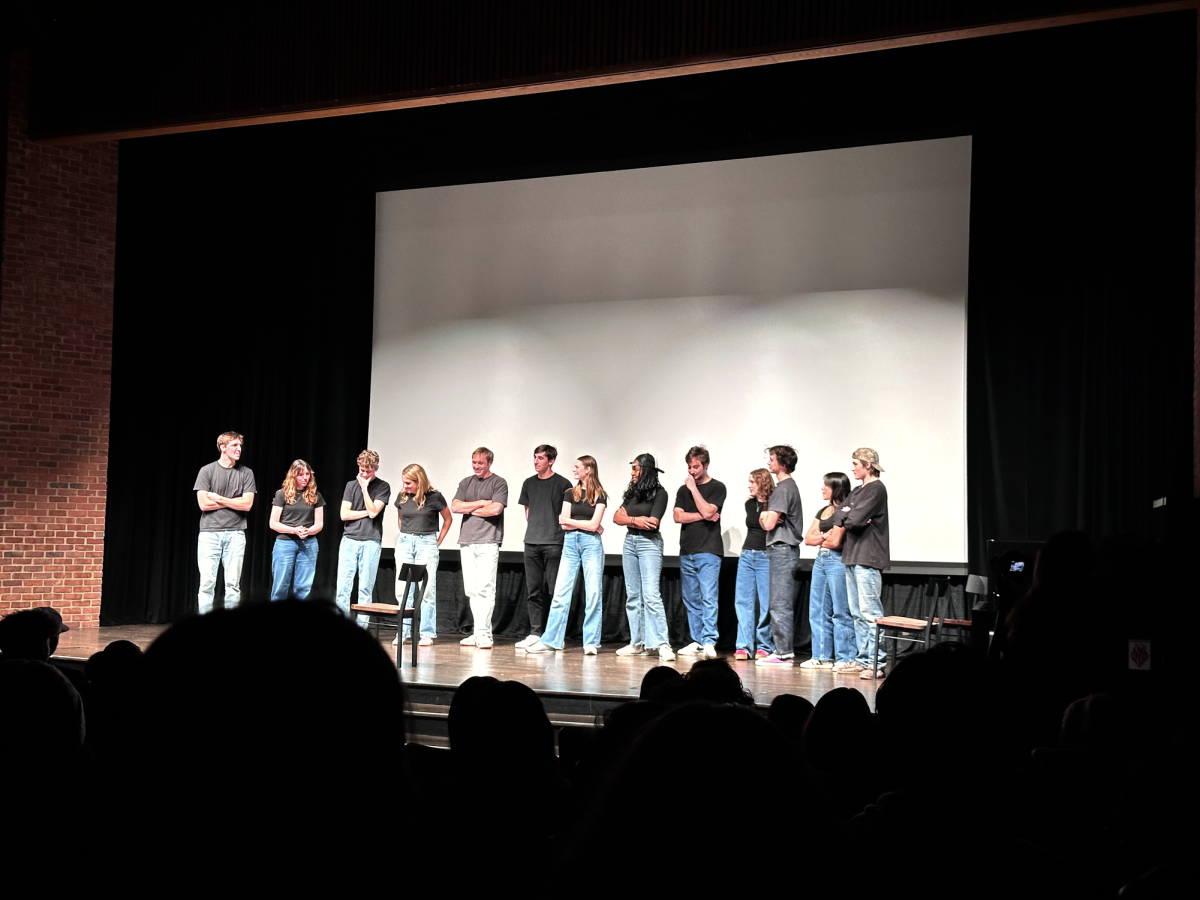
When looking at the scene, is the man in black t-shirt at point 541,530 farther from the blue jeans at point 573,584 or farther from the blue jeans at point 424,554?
the blue jeans at point 424,554

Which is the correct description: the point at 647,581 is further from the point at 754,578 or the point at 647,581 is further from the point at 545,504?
the point at 545,504

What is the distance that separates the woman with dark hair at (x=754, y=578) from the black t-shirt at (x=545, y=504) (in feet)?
4.86

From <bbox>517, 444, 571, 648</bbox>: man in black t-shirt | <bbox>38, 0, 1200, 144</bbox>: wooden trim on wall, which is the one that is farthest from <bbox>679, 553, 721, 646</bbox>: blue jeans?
<bbox>38, 0, 1200, 144</bbox>: wooden trim on wall

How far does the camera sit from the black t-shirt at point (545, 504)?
8.84 metres

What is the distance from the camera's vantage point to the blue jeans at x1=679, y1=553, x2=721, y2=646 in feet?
27.7

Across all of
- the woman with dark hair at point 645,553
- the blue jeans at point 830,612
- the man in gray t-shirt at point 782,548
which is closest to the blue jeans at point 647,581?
the woman with dark hair at point 645,553

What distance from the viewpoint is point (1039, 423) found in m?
→ 8.15

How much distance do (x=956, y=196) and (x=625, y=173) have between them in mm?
2816

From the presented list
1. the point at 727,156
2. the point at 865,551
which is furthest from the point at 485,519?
the point at 727,156

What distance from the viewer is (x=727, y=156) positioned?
9234 millimetres

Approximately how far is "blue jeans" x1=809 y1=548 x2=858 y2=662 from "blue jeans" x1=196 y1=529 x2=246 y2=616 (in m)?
4.56

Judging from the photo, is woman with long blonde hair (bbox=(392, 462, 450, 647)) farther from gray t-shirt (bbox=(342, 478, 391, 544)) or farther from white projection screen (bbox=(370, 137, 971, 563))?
white projection screen (bbox=(370, 137, 971, 563))

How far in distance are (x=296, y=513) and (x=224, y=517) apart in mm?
564

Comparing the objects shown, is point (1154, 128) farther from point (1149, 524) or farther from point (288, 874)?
point (288, 874)
